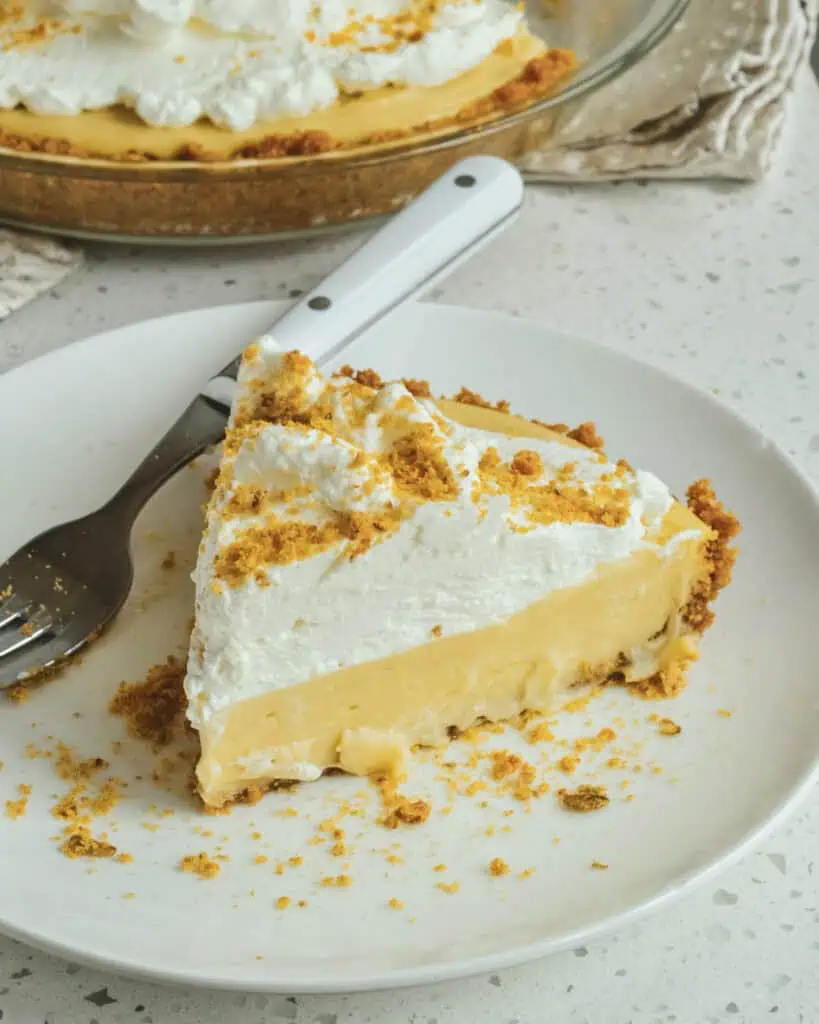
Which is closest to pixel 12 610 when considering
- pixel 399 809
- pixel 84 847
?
pixel 84 847

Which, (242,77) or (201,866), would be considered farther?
(242,77)

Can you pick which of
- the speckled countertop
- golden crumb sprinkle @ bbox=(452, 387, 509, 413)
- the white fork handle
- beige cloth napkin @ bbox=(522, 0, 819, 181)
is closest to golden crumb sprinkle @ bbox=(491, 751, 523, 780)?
the speckled countertop

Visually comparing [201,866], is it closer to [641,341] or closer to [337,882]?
[337,882]

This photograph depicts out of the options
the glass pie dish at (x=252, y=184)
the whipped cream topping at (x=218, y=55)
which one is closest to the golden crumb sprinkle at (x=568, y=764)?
the glass pie dish at (x=252, y=184)

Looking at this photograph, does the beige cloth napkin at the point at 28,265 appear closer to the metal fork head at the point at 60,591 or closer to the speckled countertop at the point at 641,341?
the speckled countertop at the point at 641,341

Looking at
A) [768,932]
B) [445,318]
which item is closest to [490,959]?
[768,932]

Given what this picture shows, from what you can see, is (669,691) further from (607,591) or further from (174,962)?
(174,962)
